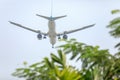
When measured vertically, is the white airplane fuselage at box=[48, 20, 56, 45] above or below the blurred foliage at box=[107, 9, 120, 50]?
below

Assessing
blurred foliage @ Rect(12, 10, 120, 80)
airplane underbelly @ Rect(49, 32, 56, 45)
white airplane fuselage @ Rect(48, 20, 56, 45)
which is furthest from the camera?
white airplane fuselage @ Rect(48, 20, 56, 45)

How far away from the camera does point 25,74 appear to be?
24.4 m

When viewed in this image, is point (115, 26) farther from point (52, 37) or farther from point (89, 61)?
point (52, 37)

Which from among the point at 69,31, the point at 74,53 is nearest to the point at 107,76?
the point at 74,53

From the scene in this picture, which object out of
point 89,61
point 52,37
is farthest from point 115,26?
point 52,37

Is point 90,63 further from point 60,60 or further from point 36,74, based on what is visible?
point 60,60

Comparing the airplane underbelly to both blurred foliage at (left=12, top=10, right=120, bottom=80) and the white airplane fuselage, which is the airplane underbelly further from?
blurred foliage at (left=12, top=10, right=120, bottom=80)

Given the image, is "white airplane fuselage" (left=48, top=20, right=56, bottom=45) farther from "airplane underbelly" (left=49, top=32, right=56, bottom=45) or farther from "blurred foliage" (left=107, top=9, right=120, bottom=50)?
"blurred foliage" (left=107, top=9, right=120, bottom=50)

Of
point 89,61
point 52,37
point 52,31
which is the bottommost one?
point 52,37

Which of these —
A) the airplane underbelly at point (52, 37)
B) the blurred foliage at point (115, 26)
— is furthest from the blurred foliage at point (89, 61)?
the airplane underbelly at point (52, 37)

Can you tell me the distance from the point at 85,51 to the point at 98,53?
0.98 meters

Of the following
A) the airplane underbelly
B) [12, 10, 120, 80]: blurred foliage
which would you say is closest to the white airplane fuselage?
the airplane underbelly

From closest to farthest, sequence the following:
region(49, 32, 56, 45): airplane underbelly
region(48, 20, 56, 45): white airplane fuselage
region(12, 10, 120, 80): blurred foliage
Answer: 1. region(12, 10, 120, 80): blurred foliage
2. region(49, 32, 56, 45): airplane underbelly
3. region(48, 20, 56, 45): white airplane fuselage

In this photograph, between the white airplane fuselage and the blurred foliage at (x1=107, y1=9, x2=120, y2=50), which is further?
the white airplane fuselage
